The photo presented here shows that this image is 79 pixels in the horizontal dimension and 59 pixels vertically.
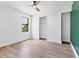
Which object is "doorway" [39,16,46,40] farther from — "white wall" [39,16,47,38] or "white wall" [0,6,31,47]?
"white wall" [0,6,31,47]

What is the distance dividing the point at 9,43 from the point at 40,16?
3.56 m

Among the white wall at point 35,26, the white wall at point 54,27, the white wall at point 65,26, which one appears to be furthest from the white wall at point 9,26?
the white wall at point 65,26

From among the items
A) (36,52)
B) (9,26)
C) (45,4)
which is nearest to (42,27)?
(9,26)

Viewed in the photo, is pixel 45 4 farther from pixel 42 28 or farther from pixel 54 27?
pixel 42 28

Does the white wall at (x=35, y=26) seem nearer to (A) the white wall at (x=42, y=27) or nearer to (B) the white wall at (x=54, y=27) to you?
(A) the white wall at (x=42, y=27)

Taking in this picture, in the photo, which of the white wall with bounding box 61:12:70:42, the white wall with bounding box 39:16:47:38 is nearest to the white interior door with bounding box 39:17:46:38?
the white wall with bounding box 39:16:47:38

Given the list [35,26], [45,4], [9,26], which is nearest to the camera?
[45,4]

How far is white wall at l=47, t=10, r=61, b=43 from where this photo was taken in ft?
19.0

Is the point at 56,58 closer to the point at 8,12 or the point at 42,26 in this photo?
the point at 8,12

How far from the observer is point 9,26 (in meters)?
5.28

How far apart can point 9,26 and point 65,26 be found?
12.4 feet

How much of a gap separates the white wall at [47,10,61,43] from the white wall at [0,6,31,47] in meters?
2.35

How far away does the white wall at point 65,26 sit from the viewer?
5.79 metres

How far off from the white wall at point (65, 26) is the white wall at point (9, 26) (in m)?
3.27
